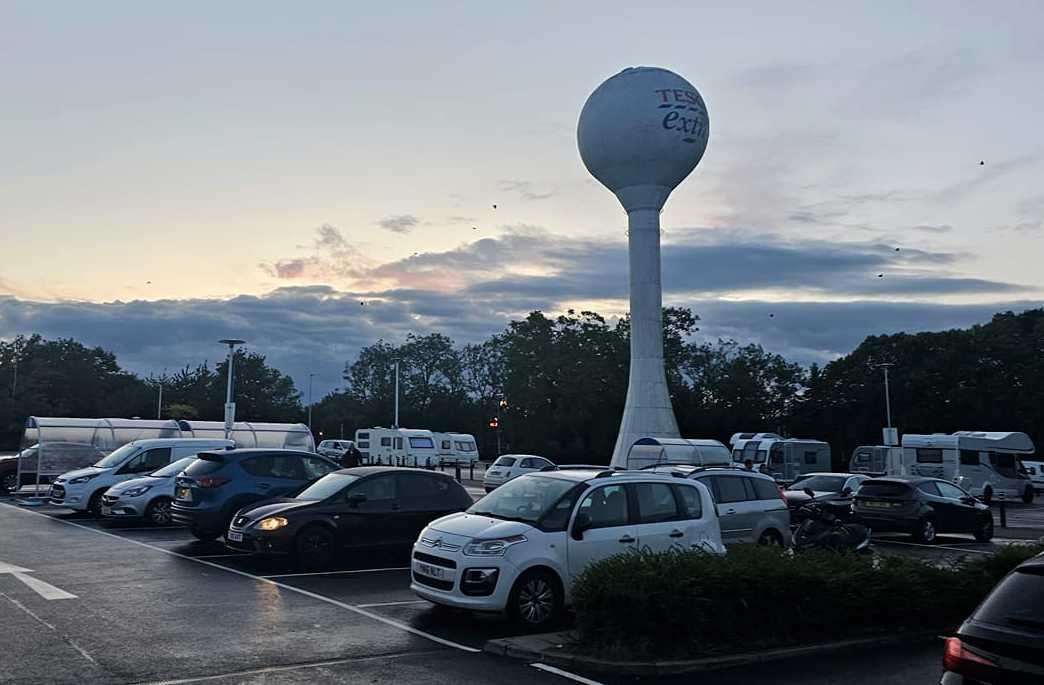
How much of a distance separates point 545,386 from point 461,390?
27359 millimetres

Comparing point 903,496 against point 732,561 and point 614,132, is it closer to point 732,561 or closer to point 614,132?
point 732,561

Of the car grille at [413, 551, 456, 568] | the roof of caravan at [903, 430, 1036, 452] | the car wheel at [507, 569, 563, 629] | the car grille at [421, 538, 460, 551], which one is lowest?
the car wheel at [507, 569, 563, 629]

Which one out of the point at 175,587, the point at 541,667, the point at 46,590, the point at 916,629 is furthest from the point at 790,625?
the point at 46,590

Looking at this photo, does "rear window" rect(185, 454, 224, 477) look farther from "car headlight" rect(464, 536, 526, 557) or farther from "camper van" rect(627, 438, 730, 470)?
"camper van" rect(627, 438, 730, 470)

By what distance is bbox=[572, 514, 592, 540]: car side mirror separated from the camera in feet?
35.0

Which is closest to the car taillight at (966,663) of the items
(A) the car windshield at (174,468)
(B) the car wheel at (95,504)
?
(A) the car windshield at (174,468)

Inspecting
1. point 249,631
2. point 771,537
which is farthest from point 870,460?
point 249,631

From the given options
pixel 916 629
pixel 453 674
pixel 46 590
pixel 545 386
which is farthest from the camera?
pixel 545 386

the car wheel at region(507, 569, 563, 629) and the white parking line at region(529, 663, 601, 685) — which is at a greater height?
the car wheel at region(507, 569, 563, 629)

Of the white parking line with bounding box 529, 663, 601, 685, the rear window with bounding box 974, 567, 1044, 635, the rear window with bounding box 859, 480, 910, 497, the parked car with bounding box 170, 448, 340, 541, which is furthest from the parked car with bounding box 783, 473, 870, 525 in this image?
the rear window with bounding box 974, 567, 1044, 635

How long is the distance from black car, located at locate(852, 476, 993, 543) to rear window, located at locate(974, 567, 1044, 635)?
56.2 ft

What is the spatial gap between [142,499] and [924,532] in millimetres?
17343

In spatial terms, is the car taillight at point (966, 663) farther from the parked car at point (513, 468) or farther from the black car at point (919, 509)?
the parked car at point (513, 468)

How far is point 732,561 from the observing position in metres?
9.70
